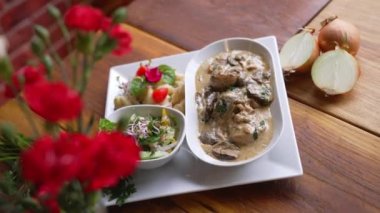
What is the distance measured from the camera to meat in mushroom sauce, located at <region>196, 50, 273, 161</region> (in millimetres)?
957

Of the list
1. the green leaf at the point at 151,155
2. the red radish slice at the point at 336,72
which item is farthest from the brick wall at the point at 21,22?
the red radish slice at the point at 336,72

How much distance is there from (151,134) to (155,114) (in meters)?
0.08

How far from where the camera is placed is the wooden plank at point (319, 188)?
0.89 m

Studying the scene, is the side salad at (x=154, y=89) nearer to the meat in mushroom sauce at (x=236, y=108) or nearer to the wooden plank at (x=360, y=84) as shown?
the meat in mushroom sauce at (x=236, y=108)

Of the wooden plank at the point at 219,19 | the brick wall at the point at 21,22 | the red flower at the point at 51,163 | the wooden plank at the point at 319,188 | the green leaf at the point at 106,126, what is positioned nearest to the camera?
the red flower at the point at 51,163

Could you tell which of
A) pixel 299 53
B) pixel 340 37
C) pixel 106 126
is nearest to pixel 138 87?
pixel 106 126

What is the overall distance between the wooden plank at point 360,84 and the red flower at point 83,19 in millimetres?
685

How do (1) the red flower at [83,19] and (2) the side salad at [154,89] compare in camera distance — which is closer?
(1) the red flower at [83,19]

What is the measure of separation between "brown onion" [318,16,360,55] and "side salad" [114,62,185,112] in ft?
1.19

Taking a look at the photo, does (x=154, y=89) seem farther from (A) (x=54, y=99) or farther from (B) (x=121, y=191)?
(A) (x=54, y=99)

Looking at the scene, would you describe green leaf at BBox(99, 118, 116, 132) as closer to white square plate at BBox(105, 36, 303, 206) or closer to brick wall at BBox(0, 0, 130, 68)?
white square plate at BBox(105, 36, 303, 206)

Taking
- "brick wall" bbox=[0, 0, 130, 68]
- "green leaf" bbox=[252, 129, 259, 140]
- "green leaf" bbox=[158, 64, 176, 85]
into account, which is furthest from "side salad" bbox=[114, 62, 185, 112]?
"brick wall" bbox=[0, 0, 130, 68]

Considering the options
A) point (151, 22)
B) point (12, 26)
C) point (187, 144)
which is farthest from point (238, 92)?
point (12, 26)

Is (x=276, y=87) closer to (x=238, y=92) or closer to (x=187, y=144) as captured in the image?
(x=238, y=92)
